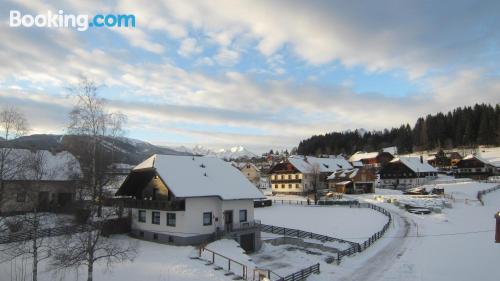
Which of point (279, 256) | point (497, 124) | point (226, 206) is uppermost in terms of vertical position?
point (497, 124)

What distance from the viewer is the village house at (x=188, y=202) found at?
38.1 meters

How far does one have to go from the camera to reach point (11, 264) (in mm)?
29922

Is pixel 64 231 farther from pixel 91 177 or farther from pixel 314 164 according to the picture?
pixel 314 164

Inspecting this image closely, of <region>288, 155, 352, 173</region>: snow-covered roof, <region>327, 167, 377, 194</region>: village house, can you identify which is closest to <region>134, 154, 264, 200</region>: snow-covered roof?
<region>327, 167, 377, 194</region>: village house

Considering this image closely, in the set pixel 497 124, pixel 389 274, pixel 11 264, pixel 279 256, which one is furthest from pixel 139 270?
pixel 497 124

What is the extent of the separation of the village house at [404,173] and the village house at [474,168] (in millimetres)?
17291

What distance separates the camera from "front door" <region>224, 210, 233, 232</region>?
4079cm

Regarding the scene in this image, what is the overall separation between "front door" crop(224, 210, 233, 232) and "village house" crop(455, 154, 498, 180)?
10488 centimetres

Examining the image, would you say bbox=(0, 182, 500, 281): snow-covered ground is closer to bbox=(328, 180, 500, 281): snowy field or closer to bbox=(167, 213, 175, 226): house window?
bbox=(328, 180, 500, 281): snowy field

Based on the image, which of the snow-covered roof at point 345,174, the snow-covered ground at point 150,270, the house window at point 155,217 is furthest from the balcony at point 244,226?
the snow-covered roof at point 345,174

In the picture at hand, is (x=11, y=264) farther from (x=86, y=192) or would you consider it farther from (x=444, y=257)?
(x=444, y=257)

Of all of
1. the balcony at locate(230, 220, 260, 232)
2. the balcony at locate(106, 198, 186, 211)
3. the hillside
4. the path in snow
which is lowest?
the path in snow

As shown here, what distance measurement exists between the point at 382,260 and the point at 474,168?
10504 cm

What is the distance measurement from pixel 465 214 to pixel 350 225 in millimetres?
21875
